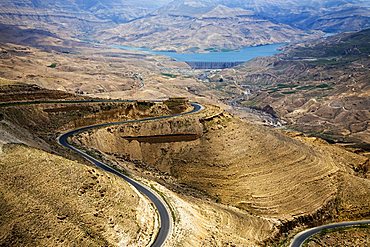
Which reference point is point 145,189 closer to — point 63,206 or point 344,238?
point 63,206

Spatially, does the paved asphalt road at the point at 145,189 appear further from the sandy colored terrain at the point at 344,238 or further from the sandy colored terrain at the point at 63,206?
the sandy colored terrain at the point at 344,238

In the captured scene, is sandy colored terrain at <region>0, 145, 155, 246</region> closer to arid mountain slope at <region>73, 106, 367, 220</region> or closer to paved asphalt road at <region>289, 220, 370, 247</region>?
arid mountain slope at <region>73, 106, 367, 220</region>

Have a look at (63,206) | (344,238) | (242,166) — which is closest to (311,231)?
(344,238)

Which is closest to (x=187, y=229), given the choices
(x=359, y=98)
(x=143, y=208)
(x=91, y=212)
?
(x=143, y=208)

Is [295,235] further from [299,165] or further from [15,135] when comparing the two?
[15,135]

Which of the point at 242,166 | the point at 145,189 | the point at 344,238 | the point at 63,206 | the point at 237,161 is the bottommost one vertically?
the point at 344,238

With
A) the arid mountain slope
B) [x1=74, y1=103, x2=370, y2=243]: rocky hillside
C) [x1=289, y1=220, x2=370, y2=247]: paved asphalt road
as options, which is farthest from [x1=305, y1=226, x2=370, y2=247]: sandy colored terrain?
the arid mountain slope

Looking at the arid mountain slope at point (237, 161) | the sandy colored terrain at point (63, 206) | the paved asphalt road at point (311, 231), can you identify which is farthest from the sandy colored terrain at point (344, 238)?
the sandy colored terrain at point (63, 206)

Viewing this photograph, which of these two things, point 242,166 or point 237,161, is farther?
point 237,161

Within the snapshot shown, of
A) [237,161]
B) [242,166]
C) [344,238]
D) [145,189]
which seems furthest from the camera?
[237,161]
